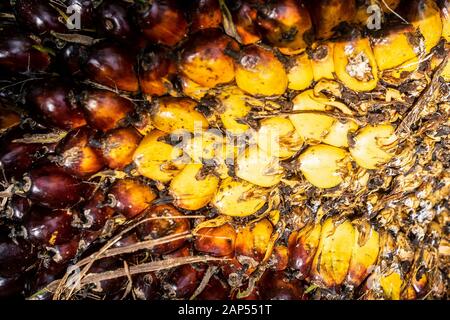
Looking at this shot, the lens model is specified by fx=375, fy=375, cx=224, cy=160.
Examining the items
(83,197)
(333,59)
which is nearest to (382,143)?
(333,59)

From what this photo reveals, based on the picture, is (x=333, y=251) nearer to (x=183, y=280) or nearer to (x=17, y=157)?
(x=183, y=280)

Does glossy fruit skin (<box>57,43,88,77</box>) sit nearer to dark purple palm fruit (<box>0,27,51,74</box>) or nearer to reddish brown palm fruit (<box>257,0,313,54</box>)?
dark purple palm fruit (<box>0,27,51,74</box>)

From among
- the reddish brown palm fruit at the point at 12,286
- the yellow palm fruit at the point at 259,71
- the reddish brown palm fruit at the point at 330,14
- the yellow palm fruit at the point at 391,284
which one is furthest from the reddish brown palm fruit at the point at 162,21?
the yellow palm fruit at the point at 391,284

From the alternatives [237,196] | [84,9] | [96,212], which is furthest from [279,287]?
[84,9]

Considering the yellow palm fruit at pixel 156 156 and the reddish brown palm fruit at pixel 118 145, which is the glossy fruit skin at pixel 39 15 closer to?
the reddish brown palm fruit at pixel 118 145

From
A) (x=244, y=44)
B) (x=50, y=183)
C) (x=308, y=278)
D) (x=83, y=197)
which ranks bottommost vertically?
(x=308, y=278)
